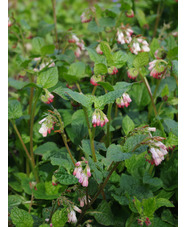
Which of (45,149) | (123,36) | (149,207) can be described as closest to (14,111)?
(45,149)

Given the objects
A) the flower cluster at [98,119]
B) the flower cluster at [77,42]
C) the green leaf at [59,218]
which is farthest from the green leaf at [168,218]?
the flower cluster at [77,42]

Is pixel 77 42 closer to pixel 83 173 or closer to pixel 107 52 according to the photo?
pixel 107 52

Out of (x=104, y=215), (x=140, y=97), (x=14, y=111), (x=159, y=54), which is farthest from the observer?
(x=140, y=97)

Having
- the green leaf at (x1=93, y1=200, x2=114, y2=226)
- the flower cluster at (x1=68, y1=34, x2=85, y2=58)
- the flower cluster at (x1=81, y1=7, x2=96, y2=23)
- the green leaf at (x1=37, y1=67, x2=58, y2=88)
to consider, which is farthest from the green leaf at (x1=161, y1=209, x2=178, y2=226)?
the flower cluster at (x1=81, y1=7, x2=96, y2=23)

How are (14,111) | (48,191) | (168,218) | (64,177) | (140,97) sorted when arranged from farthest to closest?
1. (140,97)
2. (14,111)
3. (48,191)
4. (168,218)
5. (64,177)

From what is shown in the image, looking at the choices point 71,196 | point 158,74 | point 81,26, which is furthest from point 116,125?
point 81,26

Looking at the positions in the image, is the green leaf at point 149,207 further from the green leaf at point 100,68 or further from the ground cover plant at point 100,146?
the green leaf at point 100,68
